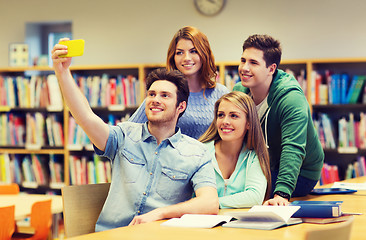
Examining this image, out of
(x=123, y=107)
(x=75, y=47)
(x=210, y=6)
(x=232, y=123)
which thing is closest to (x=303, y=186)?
(x=232, y=123)

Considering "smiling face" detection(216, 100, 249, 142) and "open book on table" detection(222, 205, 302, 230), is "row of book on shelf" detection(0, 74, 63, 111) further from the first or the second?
"open book on table" detection(222, 205, 302, 230)

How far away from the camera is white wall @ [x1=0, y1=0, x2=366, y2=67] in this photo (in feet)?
17.1

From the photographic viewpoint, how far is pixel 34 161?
229 inches

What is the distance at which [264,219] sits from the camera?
1.87 metres

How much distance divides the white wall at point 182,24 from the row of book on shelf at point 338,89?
1.22 ft

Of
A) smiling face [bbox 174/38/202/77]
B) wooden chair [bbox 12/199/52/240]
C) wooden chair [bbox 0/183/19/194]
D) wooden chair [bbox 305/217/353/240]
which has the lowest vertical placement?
wooden chair [bbox 12/199/52/240]

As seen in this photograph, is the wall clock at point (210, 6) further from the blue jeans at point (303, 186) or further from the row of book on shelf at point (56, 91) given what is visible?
the blue jeans at point (303, 186)

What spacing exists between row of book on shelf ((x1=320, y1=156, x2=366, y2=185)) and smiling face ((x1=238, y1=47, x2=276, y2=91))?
2.63 m

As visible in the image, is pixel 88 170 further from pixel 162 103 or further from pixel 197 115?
pixel 162 103

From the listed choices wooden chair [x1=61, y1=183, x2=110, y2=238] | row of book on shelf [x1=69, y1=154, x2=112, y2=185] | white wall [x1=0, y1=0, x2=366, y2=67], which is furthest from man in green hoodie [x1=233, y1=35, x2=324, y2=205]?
row of book on shelf [x1=69, y1=154, x2=112, y2=185]

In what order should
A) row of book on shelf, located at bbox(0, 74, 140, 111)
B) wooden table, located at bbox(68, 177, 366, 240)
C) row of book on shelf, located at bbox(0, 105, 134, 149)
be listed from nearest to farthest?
wooden table, located at bbox(68, 177, 366, 240)
row of book on shelf, located at bbox(0, 74, 140, 111)
row of book on shelf, located at bbox(0, 105, 134, 149)

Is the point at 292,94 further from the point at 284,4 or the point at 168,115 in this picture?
the point at 284,4

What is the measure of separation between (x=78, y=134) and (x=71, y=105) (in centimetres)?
368

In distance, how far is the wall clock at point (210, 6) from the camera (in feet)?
18.1
